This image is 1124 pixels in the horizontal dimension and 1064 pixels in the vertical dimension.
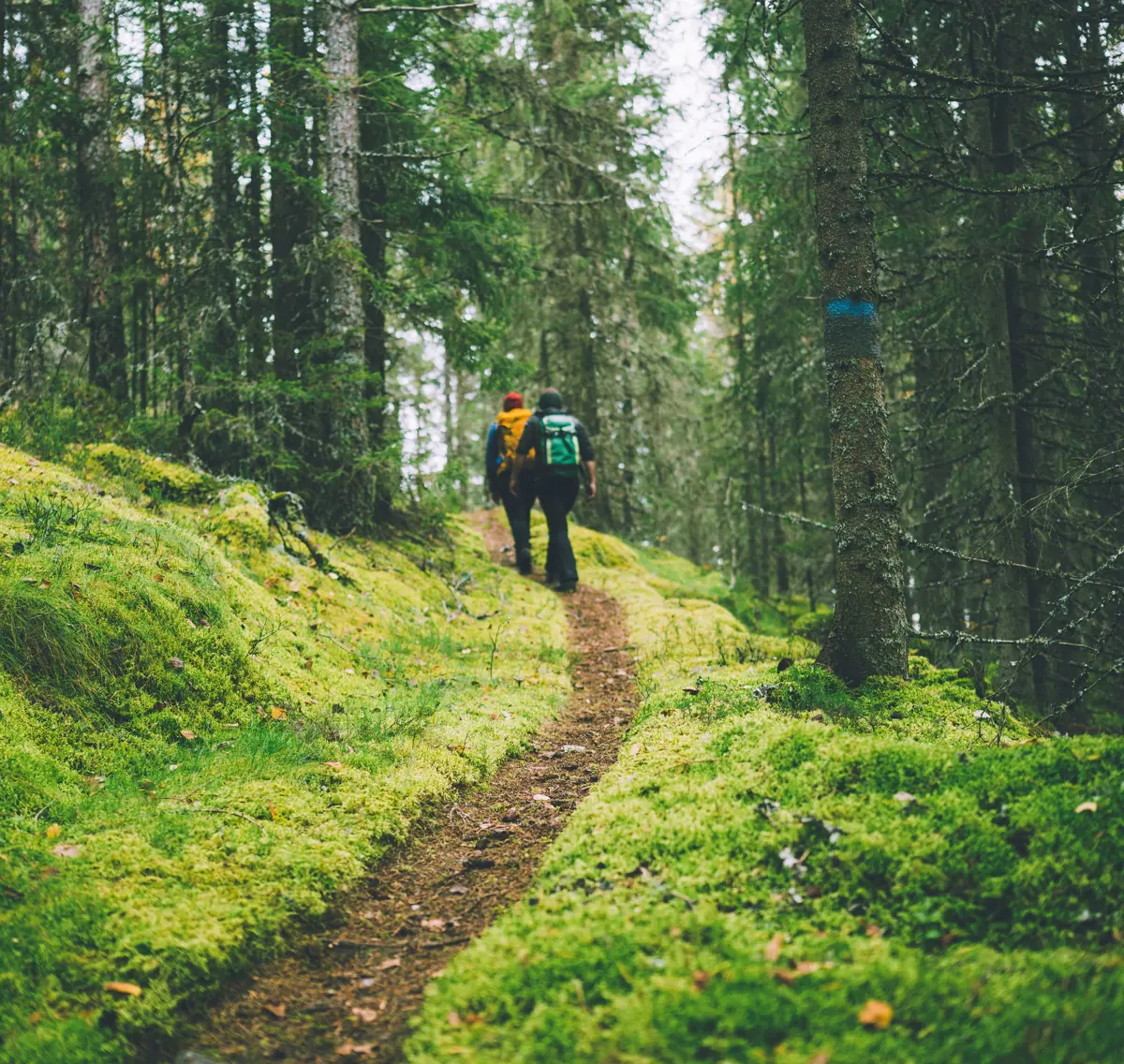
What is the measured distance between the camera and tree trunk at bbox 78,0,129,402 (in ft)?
33.7

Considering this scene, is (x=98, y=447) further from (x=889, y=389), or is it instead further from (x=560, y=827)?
(x=889, y=389)

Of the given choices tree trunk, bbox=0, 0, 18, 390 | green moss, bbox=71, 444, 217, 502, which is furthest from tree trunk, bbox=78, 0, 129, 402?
green moss, bbox=71, 444, 217, 502

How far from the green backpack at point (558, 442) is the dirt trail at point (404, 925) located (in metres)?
5.64

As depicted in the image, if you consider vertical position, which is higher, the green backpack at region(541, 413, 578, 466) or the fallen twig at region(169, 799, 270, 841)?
the green backpack at region(541, 413, 578, 466)

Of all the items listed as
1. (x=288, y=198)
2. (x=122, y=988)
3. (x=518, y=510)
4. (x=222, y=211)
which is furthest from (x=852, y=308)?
(x=222, y=211)

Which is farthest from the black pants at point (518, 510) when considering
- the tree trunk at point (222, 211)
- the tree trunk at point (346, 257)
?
the tree trunk at point (222, 211)

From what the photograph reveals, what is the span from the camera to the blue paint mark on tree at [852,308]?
17.4 ft

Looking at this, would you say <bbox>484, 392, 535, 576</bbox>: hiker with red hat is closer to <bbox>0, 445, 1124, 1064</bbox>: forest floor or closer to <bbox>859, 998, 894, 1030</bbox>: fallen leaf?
<bbox>0, 445, 1124, 1064</bbox>: forest floor

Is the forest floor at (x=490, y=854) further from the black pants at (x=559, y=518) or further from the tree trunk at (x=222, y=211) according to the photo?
the black pants at (x=559, y=518)

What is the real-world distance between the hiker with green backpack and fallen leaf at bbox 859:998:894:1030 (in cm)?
883

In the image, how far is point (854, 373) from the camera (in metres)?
5.29

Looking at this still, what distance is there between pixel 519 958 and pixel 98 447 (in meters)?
7.30

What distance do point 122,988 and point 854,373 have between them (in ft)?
17.1

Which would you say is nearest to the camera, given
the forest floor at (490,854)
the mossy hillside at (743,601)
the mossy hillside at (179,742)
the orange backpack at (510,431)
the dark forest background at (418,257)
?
the forest floor at (490,854)
